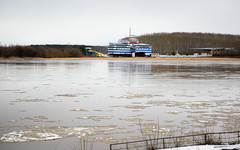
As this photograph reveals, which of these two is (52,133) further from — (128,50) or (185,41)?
(185,41)

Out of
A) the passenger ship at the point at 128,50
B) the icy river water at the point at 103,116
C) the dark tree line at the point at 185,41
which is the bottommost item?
the icy river water at the point at 103,116

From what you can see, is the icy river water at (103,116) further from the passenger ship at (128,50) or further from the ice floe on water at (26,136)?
the passenger ship at (128,50)

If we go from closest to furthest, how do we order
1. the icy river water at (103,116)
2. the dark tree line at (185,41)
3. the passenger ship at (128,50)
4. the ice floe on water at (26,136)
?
the ice floe on water at (26,136) → the icy river water at (103,116) → the passenger ship at (128,50) → the dark tree line at (185,41)

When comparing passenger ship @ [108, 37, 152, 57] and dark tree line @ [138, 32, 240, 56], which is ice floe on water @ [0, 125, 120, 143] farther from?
dark tree line @ [138, 32, 240, 56]

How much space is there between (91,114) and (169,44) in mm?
156552

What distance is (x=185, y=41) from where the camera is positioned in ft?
543

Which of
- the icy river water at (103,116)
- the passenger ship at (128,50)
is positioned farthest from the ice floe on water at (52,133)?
the passenger ship at (128,50)

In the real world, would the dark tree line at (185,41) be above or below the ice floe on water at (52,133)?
above

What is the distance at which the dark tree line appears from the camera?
152125 mm

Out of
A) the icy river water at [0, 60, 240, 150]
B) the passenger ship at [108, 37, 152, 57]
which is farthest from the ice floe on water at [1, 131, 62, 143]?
the passenger ship at [108, 37, 152, 57]

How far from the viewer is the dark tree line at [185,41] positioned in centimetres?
15212

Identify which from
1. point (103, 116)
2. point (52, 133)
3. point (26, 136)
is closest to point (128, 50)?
point (103, 116)

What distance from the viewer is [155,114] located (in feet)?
32.1

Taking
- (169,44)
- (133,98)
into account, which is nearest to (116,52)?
(169,44)
